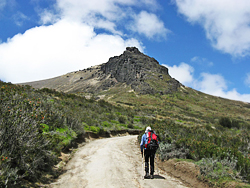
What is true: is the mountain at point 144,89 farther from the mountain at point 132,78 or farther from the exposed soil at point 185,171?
the exposed soil at point 185,171

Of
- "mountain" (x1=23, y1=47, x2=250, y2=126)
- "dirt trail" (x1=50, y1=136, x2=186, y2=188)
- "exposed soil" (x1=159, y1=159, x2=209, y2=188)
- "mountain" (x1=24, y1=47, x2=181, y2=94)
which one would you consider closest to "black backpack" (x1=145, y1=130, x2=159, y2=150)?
"dirt trail" (x1=50, y1=136, x2=186, y2=188)

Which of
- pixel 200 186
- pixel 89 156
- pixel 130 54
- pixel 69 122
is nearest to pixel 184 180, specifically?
pixel 200 186

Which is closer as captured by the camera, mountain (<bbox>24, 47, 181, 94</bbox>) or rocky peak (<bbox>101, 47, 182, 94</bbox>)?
mountain (<bbox>24, 47, 181, 94</bbox>)

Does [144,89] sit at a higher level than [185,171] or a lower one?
higher

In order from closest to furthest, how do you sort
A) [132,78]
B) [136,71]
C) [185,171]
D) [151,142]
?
[151,142], [185,171], [132,78], [136,71]

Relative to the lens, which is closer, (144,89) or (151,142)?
(151,142)

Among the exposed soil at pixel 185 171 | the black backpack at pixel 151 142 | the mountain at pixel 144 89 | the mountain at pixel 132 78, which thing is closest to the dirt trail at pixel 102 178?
the exposed soil at pixel 185 171

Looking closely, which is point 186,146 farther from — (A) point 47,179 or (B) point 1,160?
(B) point 1,160

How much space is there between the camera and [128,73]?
124 meters

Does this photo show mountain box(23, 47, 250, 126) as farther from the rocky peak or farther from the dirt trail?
the dirt trail

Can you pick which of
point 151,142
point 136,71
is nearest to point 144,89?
point 136,71

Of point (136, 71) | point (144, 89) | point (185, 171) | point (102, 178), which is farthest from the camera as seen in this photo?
point (136, 71)

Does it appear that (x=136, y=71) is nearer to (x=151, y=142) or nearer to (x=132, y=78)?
(x=132, y=78)

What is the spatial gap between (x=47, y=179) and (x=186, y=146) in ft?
22.8
